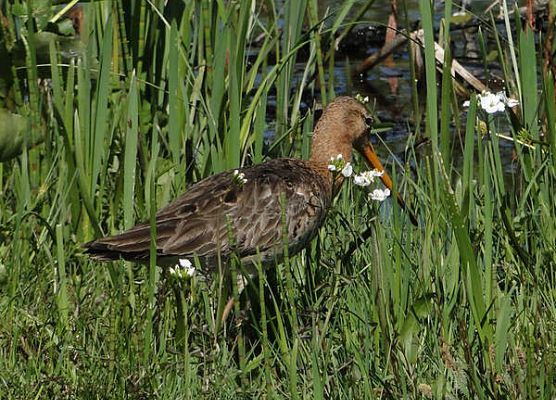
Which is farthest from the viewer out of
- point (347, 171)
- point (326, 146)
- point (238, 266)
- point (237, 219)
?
point (326, 146)

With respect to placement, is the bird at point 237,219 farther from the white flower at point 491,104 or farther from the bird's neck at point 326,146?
the white flower at point 491,104

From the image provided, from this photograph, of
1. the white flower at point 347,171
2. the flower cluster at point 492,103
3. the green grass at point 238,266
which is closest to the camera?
the green grass at point 238,266

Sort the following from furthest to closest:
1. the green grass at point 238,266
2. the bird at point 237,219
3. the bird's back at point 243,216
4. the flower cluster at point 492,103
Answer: the bird's back at point 243,216
the bird at point 237,219
the flower cluster at point 492,103
the green grass at point 238,266

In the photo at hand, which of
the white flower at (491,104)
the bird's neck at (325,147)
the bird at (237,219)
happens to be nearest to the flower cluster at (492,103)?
the white flower at (491,104)

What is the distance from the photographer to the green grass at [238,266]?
3436 mm

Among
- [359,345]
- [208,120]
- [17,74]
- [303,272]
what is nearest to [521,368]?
[359,345]

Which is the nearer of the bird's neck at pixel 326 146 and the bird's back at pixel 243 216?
the bird's back at pixel 243 216

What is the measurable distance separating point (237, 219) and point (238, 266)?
1.35 feet

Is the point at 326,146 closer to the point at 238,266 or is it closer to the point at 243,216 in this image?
the point at 243,216

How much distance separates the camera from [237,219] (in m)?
4.59

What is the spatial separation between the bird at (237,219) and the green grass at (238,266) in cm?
10

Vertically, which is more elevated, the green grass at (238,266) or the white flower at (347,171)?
the white flower at (347,171)

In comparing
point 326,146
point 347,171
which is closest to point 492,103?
point 347,171

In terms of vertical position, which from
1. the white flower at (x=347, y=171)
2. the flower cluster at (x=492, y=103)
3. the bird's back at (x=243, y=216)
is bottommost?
the bird's back at (x=243, y=216)
